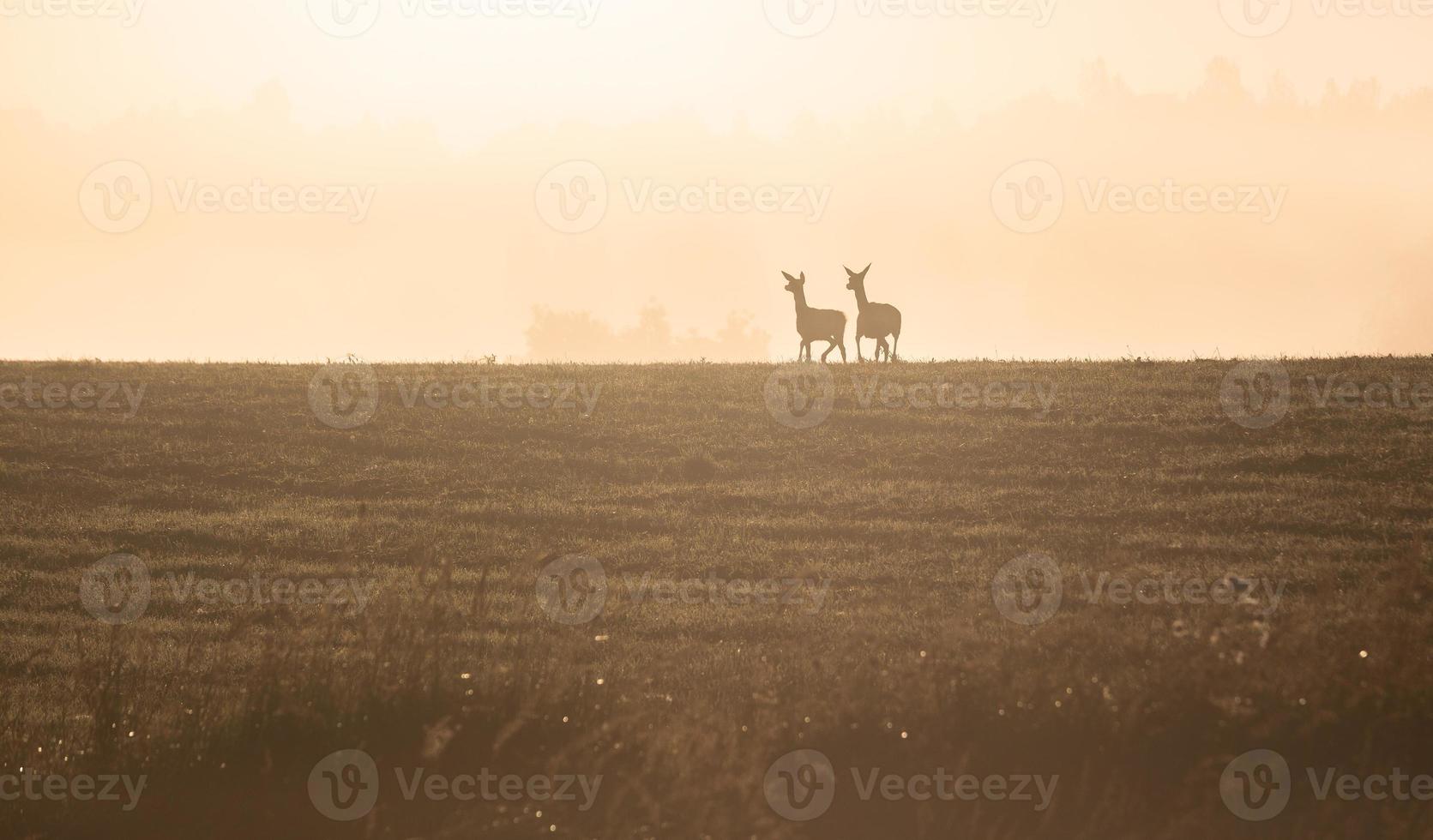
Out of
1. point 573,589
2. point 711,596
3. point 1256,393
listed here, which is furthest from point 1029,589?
point 1256,393

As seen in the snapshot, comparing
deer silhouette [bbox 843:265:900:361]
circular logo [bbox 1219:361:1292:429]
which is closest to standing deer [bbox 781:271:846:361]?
deer silhouette [bbox 843:265:900:361]

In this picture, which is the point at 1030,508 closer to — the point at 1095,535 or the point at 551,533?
the point at 1095,535

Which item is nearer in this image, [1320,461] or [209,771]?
[209,771]

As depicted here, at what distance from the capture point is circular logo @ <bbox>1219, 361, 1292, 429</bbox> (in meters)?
25.3

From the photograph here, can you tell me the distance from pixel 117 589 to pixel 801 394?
16.0 meters

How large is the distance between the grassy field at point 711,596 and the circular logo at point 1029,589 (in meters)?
0.12

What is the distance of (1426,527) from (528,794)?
16.3 metres

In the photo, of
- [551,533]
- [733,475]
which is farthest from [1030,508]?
[551,533]

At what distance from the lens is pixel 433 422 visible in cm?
2720

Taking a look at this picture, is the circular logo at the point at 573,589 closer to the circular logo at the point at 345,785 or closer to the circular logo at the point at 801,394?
the circular logo at the point at 345,785

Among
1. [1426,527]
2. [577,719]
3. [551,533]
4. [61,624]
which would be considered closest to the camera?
[577,719]

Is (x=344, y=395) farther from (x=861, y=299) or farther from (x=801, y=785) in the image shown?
(x=801, y=785)

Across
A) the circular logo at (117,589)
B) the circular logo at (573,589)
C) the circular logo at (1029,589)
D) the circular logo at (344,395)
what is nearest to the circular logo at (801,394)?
the circular logo at (573,589)

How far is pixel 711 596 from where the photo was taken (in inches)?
654
